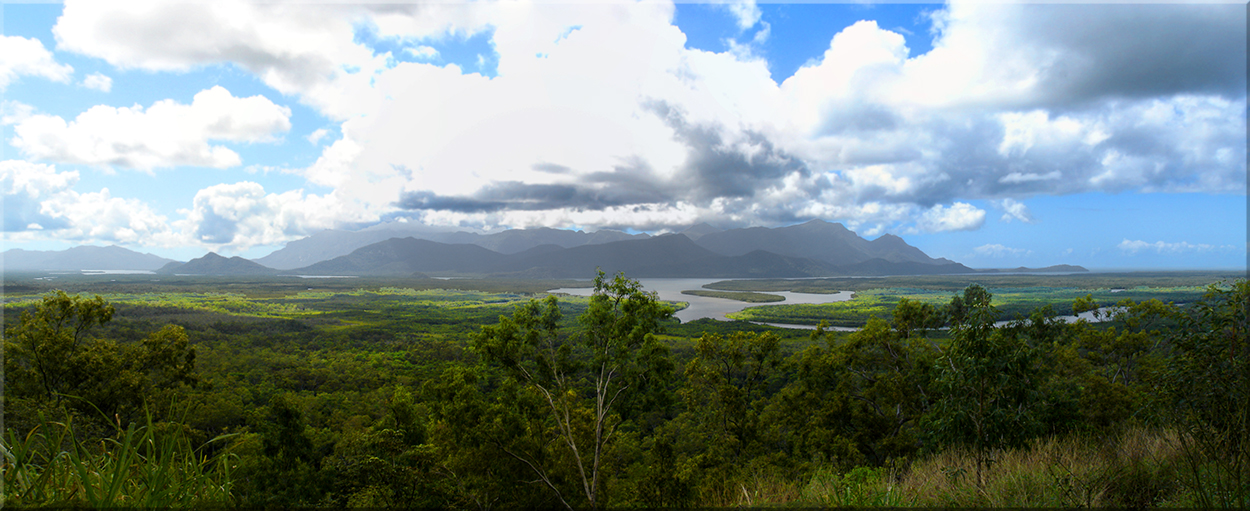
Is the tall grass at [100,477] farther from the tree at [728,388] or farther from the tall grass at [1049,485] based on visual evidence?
the tree at [728,388]

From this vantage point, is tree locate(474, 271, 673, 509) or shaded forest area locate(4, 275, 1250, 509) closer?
shaded forest area locate(4, 275, 1250, 509)

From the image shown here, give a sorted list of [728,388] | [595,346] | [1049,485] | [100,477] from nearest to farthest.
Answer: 1. [100,477]
2. [1049,485]
3. [595,346]
4. [728,388]

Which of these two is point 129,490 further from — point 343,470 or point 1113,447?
point 343,470

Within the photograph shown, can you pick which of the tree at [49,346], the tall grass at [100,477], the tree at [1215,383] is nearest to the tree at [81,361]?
the tree at [49,346]

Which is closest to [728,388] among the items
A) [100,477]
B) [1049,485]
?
[1049,485]

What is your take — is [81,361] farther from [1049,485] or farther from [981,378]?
[1049,485]

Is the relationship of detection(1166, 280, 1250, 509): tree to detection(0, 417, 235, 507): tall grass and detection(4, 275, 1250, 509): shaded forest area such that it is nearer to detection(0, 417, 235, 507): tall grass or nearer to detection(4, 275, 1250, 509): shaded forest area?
detection(4, 275, 1250, 509): shaded forest area

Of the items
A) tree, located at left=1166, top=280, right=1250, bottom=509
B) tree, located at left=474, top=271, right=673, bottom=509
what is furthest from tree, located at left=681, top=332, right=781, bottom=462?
tree, located at left=1166, top=280, right=1250, bottom=509
